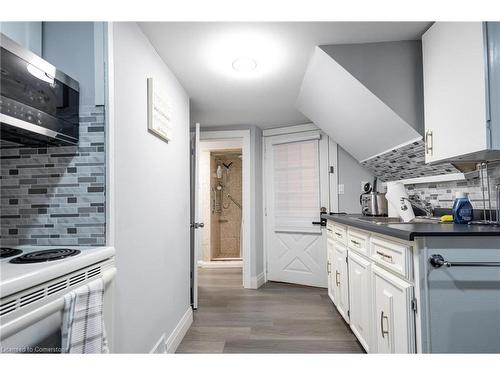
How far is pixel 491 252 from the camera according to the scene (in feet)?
Result: 4.09

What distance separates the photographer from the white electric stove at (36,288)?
A: 2.40 feet

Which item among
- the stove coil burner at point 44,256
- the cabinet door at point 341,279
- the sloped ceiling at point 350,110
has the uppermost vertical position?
the sloped ceiling at point 350,110

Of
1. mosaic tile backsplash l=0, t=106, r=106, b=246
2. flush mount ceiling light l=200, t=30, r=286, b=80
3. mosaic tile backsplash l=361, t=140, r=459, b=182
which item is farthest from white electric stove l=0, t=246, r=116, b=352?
mosaic tile backsplash l=361, t=140, r=459, b=182

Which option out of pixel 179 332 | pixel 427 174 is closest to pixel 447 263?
pixel 427 174

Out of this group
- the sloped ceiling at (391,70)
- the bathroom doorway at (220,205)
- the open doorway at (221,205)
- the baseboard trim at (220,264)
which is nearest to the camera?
the sloped ceiling at (391,70)

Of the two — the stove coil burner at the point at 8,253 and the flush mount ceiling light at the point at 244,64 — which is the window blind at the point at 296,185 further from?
the stove coil burner at the point at 8,253

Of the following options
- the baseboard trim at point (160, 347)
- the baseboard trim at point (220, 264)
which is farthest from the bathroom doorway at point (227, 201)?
the baseboard trim at point (160, 347)

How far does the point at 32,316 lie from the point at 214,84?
2.15 m

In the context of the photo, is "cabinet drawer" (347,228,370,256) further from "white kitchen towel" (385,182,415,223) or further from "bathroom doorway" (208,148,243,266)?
"bathroom doorway" (208,148,243,266)

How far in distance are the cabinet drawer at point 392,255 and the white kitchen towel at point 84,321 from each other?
135cm

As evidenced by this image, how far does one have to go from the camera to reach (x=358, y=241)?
2.00 meters

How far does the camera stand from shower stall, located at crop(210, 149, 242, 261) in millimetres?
5508

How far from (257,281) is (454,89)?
9.80 ft

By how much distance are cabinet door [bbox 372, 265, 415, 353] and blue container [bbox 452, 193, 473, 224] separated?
0.55 m
